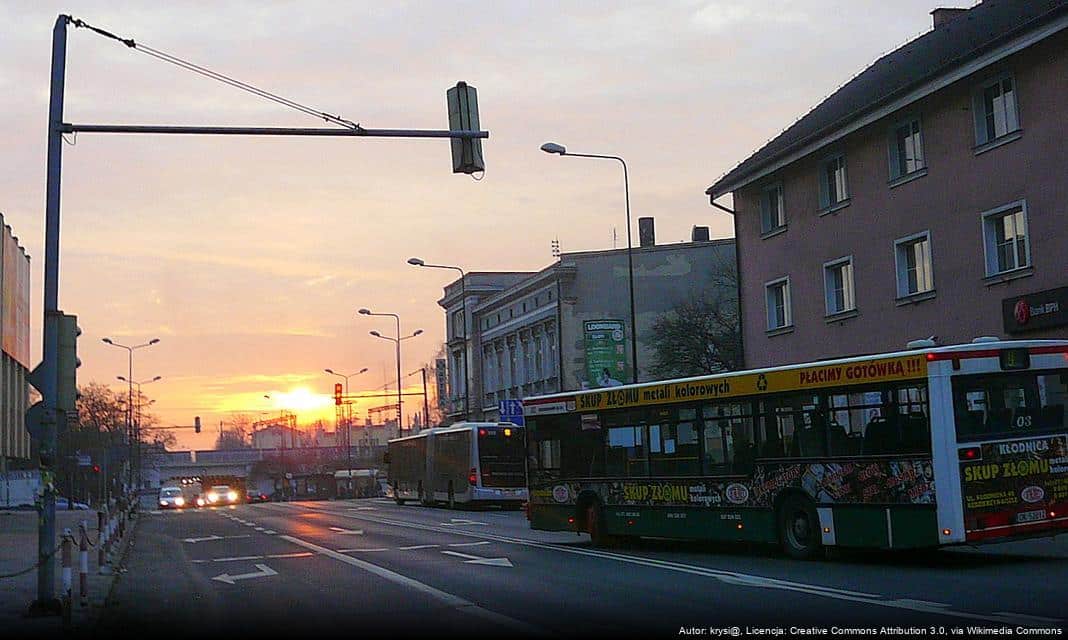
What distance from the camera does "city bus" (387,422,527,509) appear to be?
141 feet

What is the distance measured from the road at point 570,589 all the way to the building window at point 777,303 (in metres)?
15.7

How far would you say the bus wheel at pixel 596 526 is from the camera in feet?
73.3

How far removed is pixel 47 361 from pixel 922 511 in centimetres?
1045

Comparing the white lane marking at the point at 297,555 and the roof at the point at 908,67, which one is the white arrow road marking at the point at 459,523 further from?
the roof at the point at 908,67

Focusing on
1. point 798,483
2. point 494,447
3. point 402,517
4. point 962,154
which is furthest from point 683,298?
point 798,483

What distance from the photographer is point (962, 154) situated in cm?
3005

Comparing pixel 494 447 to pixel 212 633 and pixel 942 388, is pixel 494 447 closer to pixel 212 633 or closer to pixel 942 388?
pixel 942 388

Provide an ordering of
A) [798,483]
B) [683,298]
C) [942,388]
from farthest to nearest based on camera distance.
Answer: [683,298] < [798,483] < [942,388]

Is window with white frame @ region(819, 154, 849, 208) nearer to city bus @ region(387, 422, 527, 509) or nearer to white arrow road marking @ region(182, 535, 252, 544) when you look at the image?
city bus @ region(387, 422, 527, 509)

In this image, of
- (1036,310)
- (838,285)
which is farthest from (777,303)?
(1036,310)

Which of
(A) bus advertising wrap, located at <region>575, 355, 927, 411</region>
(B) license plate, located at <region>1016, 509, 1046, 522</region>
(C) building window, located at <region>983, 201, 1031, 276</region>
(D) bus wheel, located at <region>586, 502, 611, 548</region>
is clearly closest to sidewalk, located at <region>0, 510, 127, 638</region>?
(D) bus wheel, located at <region>586, 502, 611, 548</region>

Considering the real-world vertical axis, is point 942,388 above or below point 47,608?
above

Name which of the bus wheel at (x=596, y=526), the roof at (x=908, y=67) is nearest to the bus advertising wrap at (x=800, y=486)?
the bus wheel at (x=596, y=526)

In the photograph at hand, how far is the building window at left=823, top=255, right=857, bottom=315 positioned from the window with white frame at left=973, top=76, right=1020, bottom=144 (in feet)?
21.3
